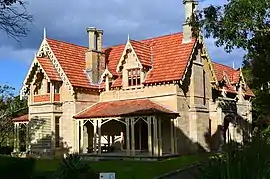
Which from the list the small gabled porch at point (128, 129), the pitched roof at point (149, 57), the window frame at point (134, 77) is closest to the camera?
the small gabled porch at point (128, 129)

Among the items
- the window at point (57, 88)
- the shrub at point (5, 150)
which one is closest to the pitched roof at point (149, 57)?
the window at point (57, 88)

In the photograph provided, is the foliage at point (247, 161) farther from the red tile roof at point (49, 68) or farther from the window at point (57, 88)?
the window at point (57, 88)

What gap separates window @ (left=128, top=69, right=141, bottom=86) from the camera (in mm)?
34000

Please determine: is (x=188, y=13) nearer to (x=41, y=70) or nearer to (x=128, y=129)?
(x=128, y=129)

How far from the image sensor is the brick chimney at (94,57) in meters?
37.0

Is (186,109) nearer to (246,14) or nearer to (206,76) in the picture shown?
(206,76)

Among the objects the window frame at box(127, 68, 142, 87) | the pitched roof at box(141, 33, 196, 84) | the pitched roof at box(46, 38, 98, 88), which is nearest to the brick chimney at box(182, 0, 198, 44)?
the pitched roof at box(141, 33, 196, 84)

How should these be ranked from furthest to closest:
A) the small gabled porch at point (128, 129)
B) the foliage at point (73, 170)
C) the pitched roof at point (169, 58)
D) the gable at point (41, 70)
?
the gable at point (41, 70) → the pitched roof at point (169, 58) → the small gabled porch at point (128, 129) → the foliage at point (73, 170)

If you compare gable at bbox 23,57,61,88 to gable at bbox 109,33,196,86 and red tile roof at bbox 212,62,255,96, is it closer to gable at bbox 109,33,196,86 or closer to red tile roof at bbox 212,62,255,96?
gable at bbox 109,33,196,86

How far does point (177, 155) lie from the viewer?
31.5 m

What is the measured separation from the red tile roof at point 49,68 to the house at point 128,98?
0.09 m

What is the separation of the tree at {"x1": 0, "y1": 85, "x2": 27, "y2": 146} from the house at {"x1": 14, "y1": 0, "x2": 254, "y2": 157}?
9973mm

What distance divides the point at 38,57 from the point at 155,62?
9.97 metres

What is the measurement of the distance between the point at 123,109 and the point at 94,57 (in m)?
6.99
